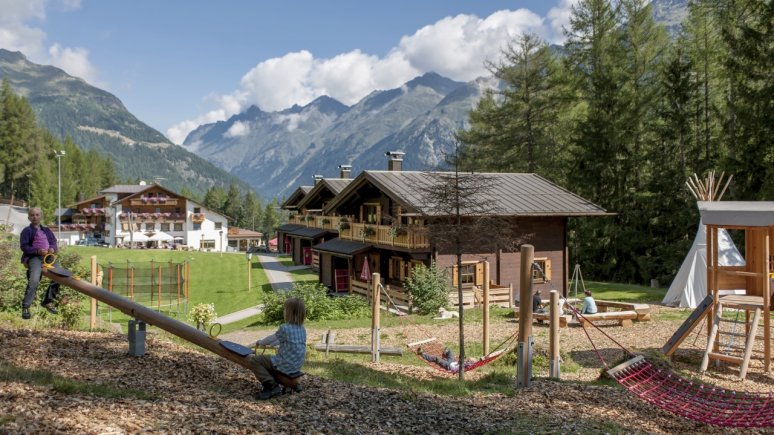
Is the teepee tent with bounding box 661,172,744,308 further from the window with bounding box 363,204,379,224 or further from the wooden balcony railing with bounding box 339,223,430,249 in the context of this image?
the window with bounding box 363,204,379,224

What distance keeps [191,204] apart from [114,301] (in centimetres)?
7394

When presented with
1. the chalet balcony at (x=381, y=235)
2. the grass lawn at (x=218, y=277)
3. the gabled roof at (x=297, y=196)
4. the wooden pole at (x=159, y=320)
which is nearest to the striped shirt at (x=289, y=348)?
the wooden pole at (x=159, y=320)

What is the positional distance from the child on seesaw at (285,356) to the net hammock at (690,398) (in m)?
4.37

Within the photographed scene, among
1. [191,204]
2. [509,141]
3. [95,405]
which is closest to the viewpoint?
[95,405]

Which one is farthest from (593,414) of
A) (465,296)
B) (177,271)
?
(177,271)

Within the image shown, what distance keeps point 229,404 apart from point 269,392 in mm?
573

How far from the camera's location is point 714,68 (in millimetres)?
33812

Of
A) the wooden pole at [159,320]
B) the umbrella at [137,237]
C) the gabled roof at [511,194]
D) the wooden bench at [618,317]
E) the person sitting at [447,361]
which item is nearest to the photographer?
the wooden pole at [159,320]

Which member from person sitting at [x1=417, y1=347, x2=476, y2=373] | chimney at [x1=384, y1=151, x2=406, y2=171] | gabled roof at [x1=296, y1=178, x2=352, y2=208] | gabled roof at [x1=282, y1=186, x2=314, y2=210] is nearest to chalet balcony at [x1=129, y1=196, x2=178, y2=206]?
gabled roof at [x1=282, y1=186, x2=314, y2=210]

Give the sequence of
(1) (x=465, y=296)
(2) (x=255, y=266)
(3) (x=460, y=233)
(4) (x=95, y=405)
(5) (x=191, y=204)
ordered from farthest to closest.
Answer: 1. (5) (x=191, y=204)
2. (2) (x=255, y=266)
3. (1) (x=465, y=296)
4. (3) (x=460, y=233)
5. (4) (x=95, y=405)

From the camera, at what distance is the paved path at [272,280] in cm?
2653

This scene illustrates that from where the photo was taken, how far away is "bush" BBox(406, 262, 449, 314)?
23.2 m

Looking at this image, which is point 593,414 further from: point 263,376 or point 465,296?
point 465,296

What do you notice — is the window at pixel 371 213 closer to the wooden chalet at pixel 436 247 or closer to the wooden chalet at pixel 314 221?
the wooden chalet at pixel 436 247
